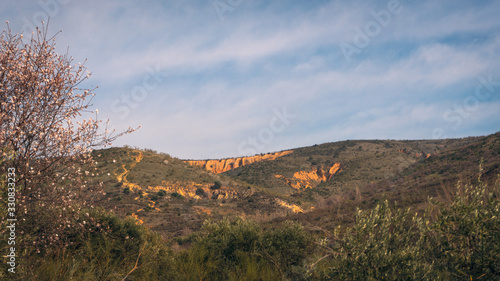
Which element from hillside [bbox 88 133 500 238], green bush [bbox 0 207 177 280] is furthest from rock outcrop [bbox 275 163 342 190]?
green bush [bbox 0 207 177 280]

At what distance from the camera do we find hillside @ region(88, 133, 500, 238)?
35.4 metres

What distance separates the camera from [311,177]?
3489 inches

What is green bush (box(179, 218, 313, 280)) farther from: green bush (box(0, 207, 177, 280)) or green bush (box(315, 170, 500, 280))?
green bush (box(315, 170, 500, 280))

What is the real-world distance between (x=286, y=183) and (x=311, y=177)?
1057cm

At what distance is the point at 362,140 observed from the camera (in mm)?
110438

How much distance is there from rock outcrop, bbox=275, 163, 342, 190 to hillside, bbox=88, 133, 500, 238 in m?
0.30

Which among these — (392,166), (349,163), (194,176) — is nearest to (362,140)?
(349,163)

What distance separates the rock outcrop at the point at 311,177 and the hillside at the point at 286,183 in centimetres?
30

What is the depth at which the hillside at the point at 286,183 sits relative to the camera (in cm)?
3544

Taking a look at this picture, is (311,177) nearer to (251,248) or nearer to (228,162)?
(228,162)

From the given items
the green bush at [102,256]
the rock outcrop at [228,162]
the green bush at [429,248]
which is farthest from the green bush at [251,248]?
the rock outcrop at [228,162]

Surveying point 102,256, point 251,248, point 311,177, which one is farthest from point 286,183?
point 102,256

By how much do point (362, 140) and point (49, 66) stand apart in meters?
113

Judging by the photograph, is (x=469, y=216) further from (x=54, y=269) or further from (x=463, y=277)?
(x=54, y=269)
